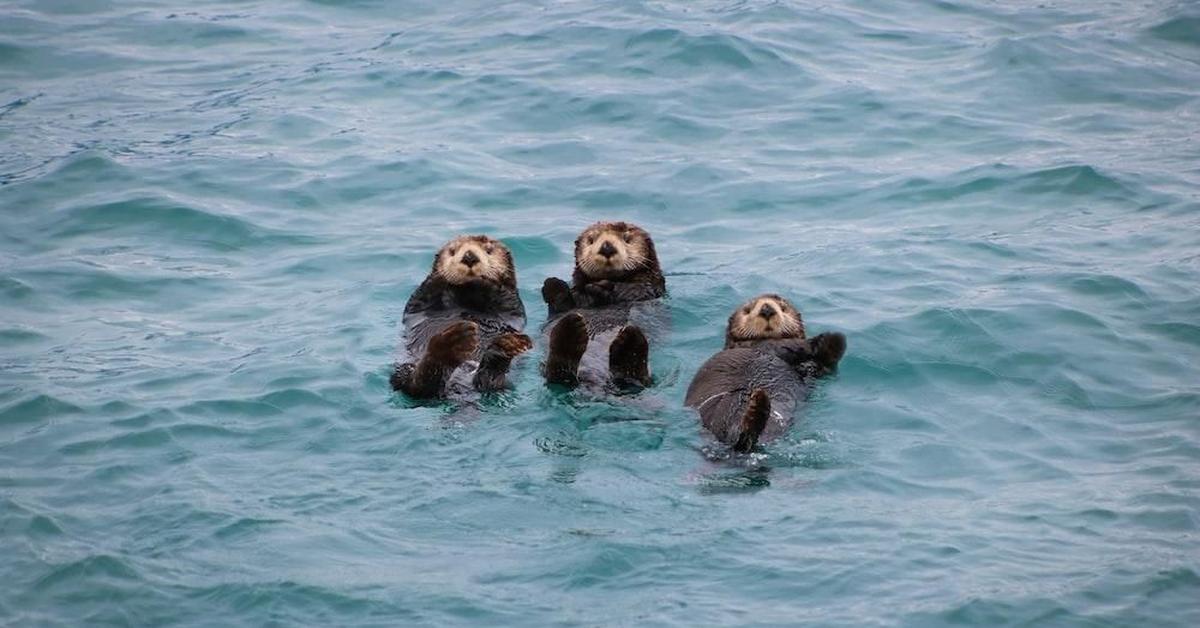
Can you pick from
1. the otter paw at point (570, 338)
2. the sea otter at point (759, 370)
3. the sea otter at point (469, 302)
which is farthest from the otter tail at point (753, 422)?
the sea otter at point (469, 302)

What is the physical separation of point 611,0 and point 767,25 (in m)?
1.70

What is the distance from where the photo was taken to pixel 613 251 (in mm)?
9102

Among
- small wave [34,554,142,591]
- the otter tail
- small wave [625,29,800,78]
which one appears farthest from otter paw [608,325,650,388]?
small wave [625,29,800,78]

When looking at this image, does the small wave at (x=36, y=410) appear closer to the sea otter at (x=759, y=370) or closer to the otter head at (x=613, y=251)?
the otter head at (x=613, y=251)

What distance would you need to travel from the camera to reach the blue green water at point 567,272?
235 inches

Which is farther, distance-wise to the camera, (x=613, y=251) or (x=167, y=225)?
(x=167, y=225)

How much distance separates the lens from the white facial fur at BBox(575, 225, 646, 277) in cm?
912

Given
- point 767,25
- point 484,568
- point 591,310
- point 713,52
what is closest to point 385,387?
point 591,310

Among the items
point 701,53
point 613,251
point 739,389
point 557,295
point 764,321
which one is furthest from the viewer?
point 701,53

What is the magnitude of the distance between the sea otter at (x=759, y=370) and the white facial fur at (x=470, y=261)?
4.81 ft

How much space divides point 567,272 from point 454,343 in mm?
2921

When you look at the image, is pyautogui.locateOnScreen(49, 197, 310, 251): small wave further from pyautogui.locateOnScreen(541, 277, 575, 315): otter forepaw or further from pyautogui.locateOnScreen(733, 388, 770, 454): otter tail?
pyautogui.locateOnScreen(733, 388, 770, 454): otter tail

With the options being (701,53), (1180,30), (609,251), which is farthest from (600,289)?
(1180,30)

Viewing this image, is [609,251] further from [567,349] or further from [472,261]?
[567,349]
